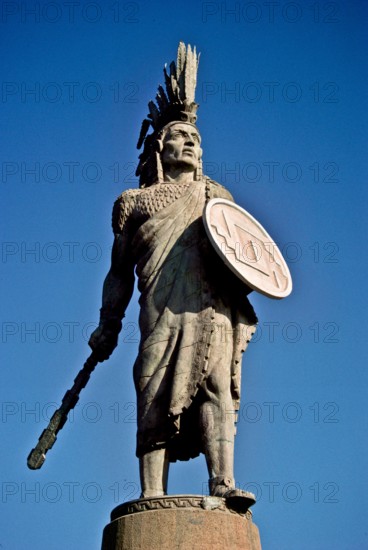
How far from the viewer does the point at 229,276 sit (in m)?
10.1

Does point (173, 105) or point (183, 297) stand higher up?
point (173, 105)

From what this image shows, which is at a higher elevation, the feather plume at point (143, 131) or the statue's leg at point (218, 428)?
the feather plume at point (143, 131)

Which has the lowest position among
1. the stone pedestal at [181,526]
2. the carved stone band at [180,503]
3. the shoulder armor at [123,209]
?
the stone pedestal at [181,526]

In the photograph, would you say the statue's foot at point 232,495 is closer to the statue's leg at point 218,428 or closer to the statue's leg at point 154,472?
the statue's leg at point 218,428

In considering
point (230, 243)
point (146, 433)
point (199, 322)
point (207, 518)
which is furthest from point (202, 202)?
point (207, 518)

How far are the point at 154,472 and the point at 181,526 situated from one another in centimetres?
87

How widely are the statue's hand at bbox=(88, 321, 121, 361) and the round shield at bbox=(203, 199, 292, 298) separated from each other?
1.66 meters

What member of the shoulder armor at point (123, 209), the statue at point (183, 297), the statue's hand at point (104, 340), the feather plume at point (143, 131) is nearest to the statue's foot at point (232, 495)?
the statue at point (183, 297)

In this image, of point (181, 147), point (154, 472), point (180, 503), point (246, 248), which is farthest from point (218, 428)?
point (181, 147)

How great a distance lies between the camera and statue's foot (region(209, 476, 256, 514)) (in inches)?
344

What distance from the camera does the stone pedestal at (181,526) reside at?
855 cm

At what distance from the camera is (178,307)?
9867 mm

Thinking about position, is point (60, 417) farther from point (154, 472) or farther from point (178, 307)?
point (178, 307)

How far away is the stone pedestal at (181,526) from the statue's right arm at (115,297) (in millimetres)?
2301
